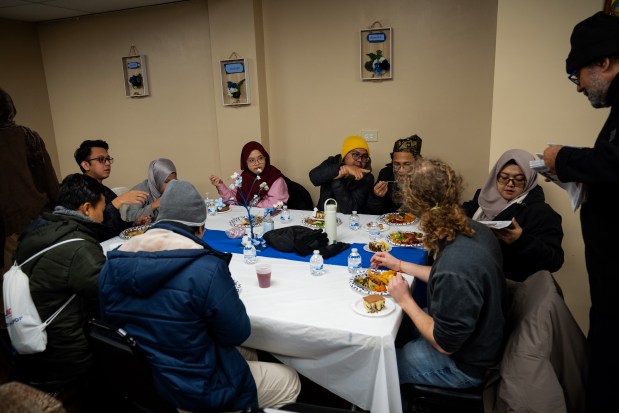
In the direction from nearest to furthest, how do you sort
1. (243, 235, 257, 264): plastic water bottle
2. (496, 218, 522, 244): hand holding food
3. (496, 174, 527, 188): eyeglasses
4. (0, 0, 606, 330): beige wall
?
1. (496, 218, 522, 244): hand holding food
2. (243, 235, 257, 264): plastic water bottle
3. (496, 174, 527, 188): eyeglasses
4. (0, 0, 606, 330): beige wall

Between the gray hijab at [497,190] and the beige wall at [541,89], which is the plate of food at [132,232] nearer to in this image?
the gray hijab at [497,190]

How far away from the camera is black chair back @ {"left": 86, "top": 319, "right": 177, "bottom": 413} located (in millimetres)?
1235

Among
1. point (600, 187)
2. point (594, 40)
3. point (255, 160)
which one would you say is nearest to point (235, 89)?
point (255, 160)

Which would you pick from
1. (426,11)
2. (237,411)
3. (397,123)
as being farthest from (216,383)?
(426,11)

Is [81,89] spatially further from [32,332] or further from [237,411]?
[237,411]

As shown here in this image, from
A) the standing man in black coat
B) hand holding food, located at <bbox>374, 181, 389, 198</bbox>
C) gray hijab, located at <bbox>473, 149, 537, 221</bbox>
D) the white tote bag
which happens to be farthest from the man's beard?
the white tote bag

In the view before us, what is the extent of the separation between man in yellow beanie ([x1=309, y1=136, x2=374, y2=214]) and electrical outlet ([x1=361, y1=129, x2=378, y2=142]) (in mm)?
495

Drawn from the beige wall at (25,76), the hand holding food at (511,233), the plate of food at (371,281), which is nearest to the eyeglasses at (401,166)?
the hand holding food at (511,233)

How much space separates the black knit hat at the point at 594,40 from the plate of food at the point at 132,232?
2394 millimetres

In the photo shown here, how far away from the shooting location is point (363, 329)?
1.46 m

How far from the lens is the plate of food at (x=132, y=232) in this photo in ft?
8.38

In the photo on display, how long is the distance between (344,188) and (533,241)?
4.82 ft

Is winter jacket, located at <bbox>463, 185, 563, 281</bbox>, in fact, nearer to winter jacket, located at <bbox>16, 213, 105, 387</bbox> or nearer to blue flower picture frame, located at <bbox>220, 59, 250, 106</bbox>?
winter jacket, located at <bbox>16, 213, 105, 387</bbox>

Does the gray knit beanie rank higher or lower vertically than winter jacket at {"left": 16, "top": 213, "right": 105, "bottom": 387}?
higher
